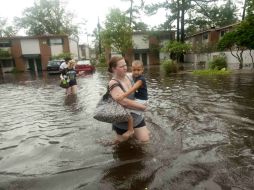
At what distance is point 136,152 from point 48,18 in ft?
193

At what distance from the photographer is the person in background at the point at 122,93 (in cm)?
442

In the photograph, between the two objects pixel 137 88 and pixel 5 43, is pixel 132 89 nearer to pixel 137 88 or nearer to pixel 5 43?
pixel 137 88

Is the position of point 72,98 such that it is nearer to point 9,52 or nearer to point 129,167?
point 129,167

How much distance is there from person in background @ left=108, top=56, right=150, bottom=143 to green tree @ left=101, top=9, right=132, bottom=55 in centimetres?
3642

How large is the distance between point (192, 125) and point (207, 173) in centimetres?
269

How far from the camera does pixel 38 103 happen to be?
1090 centimetres

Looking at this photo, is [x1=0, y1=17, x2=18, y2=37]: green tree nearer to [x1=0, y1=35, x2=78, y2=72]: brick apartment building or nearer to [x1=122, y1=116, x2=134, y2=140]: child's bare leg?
[x1=0, y1=35, x2=78, y2=72]: brick apartment building

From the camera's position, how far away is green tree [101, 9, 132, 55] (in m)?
39.8

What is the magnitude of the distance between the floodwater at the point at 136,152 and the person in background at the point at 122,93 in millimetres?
359

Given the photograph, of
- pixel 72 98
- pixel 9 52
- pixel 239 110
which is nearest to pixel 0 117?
pixel 72 98

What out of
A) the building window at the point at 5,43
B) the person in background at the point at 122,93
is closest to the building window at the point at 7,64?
the building window at the point at 5,43

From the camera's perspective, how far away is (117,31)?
132 feet

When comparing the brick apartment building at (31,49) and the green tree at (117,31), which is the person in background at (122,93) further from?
the brick apartment building at (31,49)

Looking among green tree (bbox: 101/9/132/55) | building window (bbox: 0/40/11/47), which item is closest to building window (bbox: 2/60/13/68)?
building window (bbox: 0/40/11/47)
